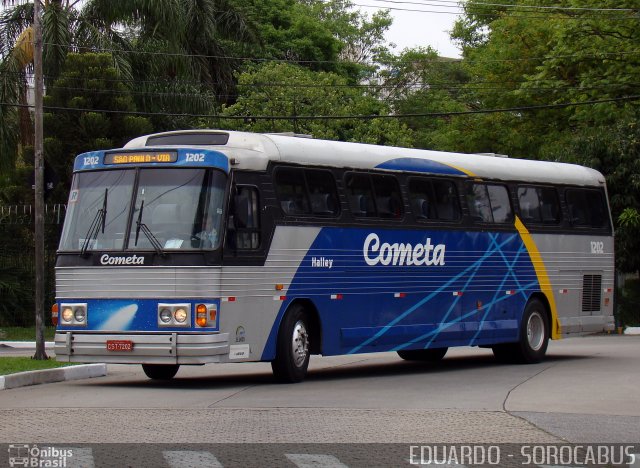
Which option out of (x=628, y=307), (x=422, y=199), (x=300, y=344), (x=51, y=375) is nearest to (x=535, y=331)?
(x=422, y=199)

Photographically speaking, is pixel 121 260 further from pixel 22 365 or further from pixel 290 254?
pixel 22 365

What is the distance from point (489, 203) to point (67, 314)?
320 inches

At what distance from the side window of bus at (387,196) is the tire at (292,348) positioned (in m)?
2.42

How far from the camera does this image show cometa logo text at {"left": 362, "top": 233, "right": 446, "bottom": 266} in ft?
59.2

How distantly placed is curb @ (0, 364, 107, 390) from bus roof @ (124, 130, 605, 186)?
3.55 meters

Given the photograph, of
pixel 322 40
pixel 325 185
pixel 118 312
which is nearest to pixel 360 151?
pixel 325 185

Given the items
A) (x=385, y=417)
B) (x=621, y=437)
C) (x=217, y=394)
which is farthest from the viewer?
(x=217, y=394)

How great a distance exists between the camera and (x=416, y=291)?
1898cm

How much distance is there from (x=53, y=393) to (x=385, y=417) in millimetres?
5073

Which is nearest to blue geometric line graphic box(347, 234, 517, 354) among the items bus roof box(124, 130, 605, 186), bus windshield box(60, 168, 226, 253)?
bus roof box(124, 130, 605, 186)

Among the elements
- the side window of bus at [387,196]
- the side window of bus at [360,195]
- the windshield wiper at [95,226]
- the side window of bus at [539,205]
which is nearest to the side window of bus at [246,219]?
the windshield wiper at [95,226]

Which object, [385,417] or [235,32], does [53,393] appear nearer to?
[385,417]

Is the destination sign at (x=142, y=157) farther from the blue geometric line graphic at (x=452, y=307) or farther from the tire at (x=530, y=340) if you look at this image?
the tire at (x=530, y=340)

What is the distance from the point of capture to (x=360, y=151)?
18188mm
